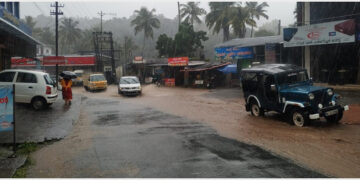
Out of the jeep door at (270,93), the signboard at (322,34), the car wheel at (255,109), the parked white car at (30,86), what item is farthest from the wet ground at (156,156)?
the signboard at (322,34)

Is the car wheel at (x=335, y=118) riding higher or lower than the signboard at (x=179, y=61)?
lower

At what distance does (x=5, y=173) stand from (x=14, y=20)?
14102mm

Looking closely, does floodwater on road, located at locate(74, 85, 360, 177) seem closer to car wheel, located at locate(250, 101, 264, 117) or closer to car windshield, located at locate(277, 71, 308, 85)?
car wheel, located at locate(250, 101, 264, 117)

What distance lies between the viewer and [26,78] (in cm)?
1325

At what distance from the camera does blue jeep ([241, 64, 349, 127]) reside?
9.45 metres

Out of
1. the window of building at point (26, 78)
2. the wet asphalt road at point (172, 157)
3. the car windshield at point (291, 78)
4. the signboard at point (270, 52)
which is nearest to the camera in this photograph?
Answer: the wet asphalt road at point (172, 157)

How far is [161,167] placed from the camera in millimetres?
5762

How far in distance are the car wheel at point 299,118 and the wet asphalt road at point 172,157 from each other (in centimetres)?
287

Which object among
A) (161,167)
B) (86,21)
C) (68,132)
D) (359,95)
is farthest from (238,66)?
(86,21)

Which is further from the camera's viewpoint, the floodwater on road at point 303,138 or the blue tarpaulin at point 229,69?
the blue tarpaulin at point 229,69

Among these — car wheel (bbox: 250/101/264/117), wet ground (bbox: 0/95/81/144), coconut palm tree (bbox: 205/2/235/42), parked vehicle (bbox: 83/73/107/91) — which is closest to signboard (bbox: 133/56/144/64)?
coconut palm tree (bbox: 205/2/235/42)

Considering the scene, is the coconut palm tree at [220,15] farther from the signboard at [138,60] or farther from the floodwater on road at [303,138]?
the floodwater on road at [303,138]

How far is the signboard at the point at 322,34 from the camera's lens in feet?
54.4

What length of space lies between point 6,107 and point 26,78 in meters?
7.09
